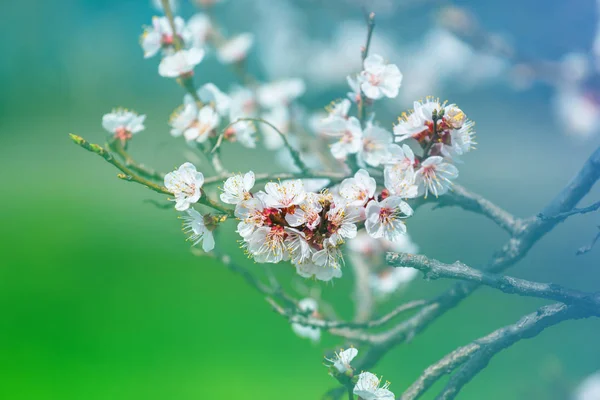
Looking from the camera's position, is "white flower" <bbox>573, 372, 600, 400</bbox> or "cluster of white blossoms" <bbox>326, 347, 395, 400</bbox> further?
"white flower" <bbox>573, 372, 600, 400</bbox>

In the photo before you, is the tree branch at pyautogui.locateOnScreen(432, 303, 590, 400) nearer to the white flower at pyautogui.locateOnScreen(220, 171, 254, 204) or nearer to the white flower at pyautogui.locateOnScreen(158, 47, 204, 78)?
the white flower at pyautogui.locateOnScreen(220, 171, 254, 204)

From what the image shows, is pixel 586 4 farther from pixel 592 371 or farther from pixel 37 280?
pixel 37 280

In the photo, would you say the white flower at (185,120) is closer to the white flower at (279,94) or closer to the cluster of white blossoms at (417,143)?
the cluster of white blossoms at (417,143)

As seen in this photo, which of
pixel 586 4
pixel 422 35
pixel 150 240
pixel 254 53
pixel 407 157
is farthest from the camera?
pixel 254 53

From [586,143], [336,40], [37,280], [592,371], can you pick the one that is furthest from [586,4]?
[37,280]

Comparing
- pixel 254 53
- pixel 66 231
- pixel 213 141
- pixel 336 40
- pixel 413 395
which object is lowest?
pixel 413 395

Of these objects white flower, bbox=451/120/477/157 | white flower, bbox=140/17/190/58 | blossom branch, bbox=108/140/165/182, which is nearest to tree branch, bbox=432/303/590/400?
white flower, bbox=451/120/477/157

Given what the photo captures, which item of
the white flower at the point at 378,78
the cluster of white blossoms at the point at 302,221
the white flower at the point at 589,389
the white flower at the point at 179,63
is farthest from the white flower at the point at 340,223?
the white flower at the point at 589,389
